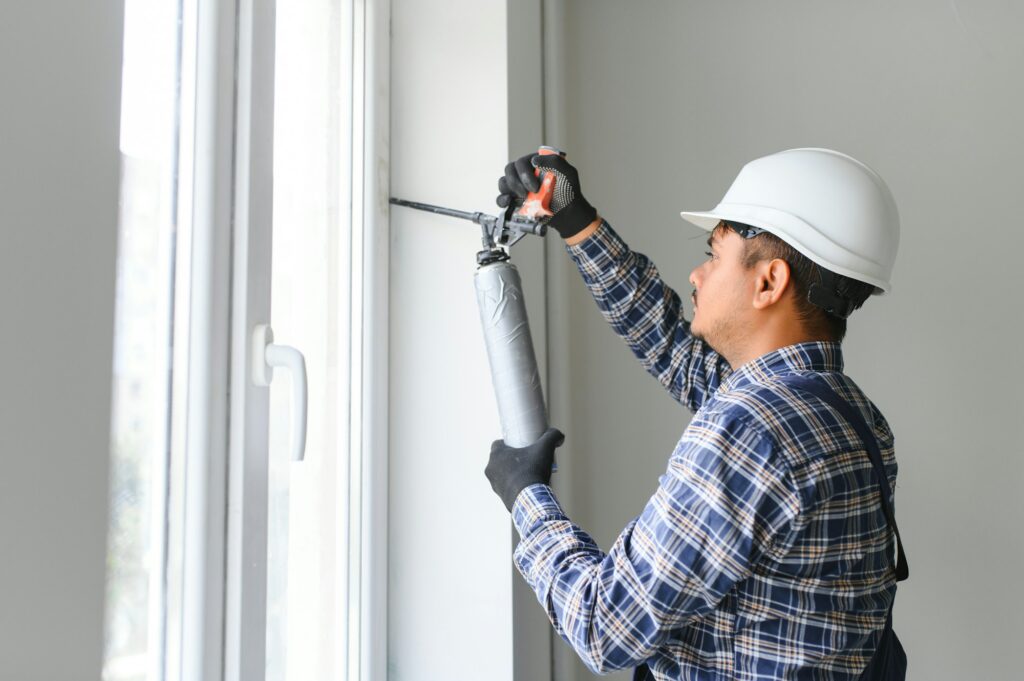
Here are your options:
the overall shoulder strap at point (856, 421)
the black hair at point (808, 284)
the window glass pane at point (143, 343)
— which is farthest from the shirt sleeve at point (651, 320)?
the window glass pane at point (143, 343)

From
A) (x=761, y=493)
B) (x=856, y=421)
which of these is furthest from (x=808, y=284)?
(x=761, y=493)

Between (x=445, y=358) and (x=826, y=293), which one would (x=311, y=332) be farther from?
(x=826, y=293)

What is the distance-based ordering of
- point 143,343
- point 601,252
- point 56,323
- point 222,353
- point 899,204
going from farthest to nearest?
point 899,204
point 601,252
point 222,353
point 143,343
point 56,323

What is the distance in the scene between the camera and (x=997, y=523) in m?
1.71

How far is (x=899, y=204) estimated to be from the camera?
1774 millimetres

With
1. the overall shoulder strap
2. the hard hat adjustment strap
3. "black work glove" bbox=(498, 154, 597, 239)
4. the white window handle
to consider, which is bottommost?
the overall shoulder strap

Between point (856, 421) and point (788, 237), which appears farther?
point (788, 237)

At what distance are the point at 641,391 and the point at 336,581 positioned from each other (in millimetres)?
933

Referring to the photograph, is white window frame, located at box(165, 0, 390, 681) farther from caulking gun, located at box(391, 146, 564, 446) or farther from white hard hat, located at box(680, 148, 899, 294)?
white hard hat, located at box(680, 148, 899, 294)

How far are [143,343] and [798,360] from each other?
788 millimetres

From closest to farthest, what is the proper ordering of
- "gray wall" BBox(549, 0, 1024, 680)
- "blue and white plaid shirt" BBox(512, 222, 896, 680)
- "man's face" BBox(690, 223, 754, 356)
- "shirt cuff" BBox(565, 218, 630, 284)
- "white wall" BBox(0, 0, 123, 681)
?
"white wall" BBox(0, 0, 123, 681)
"blue and white plaid shirt" BBox(512, 222, 896, 680)
"man's face" BBox(690, 223, 754, 356)
"shirt cuff" BBox(565, 218, 630, 284)
"gray wall" BBox(549, 0, 1024, 680)

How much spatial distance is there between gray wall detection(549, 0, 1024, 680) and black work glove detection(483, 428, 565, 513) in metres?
0.69

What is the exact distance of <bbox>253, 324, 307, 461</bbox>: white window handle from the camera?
2.88 ft

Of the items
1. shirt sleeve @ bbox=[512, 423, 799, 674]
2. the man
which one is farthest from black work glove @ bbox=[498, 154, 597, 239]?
shirt sleeve @ bbox=[512, 423, 799, 674]
